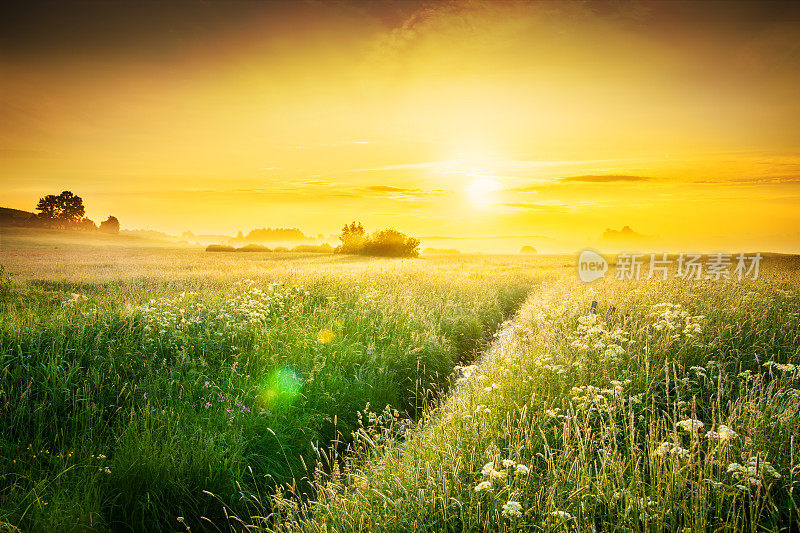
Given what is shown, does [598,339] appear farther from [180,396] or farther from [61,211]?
[61,211]

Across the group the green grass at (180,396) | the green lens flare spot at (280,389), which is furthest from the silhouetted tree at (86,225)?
the green lens flare spot at (280,389)

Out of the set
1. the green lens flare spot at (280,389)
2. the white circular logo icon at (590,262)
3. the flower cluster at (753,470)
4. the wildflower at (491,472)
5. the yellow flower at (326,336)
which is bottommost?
the green lens flare spot at (280,389)

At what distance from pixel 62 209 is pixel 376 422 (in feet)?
84.1

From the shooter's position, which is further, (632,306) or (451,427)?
(632,306)

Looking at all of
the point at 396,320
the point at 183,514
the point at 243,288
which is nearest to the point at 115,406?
the point at 183,514

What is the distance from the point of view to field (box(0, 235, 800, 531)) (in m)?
3.04

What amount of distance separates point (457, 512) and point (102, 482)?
361 cm

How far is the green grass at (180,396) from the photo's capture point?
424 centimetres

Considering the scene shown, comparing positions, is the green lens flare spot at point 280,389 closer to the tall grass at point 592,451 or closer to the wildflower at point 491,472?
the tall grass at point 592,451

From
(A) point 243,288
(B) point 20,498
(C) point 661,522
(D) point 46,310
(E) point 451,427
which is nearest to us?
(C) point 661,522

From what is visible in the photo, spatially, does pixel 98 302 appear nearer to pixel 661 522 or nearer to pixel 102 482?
pixel 102 482

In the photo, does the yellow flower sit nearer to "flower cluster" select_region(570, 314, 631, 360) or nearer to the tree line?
"flower cluster" select_region(570, 314, 631, 360)

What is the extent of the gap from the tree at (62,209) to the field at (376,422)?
1616 centimetres

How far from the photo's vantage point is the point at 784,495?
11.2 ft
